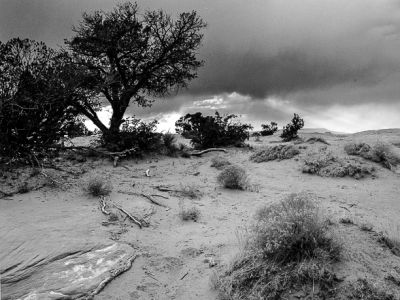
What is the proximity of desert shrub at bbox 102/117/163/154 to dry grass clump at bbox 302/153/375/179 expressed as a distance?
243 inches

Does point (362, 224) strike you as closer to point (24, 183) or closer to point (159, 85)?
point (24, 183)

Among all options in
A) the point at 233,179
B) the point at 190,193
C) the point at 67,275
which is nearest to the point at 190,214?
the point at 190,193

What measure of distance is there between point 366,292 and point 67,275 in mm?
3378

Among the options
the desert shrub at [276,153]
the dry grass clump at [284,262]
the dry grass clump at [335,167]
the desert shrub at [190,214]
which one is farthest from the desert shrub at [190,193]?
the desert shrub at [276,153]

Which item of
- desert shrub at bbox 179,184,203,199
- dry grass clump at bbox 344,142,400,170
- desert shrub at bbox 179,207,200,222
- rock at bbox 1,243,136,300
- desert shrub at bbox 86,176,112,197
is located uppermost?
dry grass clump at bbox 344,142,400,170

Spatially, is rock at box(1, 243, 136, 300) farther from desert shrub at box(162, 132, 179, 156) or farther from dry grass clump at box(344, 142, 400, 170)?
desert shrub at box(162, 132, 179, 156)

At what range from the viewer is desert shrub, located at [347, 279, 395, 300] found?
321 cm

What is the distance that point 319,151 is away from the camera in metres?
11.1

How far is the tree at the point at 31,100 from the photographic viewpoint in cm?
865

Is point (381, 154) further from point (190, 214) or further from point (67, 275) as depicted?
point (67, 275)

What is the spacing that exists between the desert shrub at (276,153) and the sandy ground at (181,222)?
3.10ft

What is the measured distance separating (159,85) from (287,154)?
737 cm

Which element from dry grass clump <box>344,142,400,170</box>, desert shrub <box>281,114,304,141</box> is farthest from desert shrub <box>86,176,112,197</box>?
desert shrub <box>281,114,304,141</box>

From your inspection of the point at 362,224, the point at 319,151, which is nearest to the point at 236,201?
the point at 362,224
